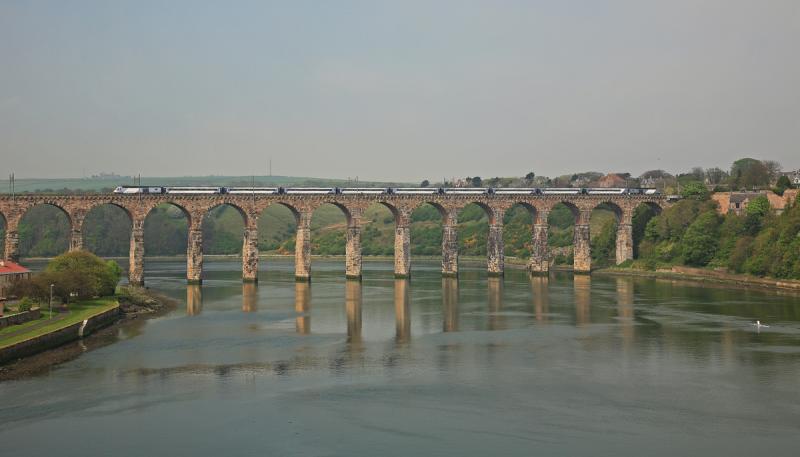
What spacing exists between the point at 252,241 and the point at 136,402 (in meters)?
46.8

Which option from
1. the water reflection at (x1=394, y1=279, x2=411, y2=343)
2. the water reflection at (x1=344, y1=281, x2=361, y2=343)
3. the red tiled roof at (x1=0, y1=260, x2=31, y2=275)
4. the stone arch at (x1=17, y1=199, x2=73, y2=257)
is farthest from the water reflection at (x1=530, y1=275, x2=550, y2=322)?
the stone arch at (x1=17, y1=199, x2=73, y2=257)

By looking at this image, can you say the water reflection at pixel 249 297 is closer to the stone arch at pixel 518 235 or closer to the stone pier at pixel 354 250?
the stone pier at pixel 354 250

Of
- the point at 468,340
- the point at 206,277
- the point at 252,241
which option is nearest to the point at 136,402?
the point at 468,340

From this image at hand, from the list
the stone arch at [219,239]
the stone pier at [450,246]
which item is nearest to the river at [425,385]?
the stone pier at [450,246]

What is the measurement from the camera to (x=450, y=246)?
86.1 metres

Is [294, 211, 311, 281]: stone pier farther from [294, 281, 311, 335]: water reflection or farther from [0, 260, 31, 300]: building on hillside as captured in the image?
[0, 260, 31, 300]: building on hillside

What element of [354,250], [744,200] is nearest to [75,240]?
[354,250]

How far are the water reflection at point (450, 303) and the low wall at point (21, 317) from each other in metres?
22.4

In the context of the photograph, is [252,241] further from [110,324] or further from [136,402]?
[136,402]

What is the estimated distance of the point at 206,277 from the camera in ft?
296

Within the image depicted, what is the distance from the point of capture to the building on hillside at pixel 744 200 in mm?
84625

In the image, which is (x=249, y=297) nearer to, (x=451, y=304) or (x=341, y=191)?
(x=451, y=304)

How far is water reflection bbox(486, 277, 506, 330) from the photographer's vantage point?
52.8m

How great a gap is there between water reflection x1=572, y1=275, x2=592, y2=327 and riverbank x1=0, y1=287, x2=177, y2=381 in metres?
27.1
